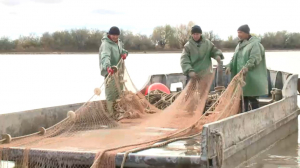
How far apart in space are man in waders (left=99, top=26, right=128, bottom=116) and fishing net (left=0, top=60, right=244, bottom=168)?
0.02m

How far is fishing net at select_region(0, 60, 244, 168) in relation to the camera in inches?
207

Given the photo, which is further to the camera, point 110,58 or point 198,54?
point 198,54

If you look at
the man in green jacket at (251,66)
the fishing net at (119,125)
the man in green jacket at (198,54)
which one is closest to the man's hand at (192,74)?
the fishing net at (119,125)

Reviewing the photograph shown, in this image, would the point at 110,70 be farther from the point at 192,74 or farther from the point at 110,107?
the point at 192,74

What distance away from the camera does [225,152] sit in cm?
510

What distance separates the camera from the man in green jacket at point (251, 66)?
23.2ft

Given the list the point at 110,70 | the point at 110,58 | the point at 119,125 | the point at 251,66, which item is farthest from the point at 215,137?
the point at 110,58

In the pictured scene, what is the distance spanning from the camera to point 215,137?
479 cm

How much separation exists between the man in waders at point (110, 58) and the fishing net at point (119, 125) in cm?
2

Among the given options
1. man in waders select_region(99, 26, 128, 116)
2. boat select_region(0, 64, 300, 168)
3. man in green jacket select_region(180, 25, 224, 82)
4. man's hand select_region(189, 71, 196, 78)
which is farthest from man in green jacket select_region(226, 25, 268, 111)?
man in waders select_region(99, 26, 128, 116)

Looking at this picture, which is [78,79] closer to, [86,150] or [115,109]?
[115,109]

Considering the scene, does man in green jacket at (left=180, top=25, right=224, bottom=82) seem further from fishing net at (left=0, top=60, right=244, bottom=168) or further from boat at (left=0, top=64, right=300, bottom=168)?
boat at (left=0, top=64, right=300, bottom=168)

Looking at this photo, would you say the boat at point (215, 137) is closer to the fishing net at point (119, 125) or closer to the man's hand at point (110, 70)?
the fishing net at point (119, 125)

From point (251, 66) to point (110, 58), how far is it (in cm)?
226
